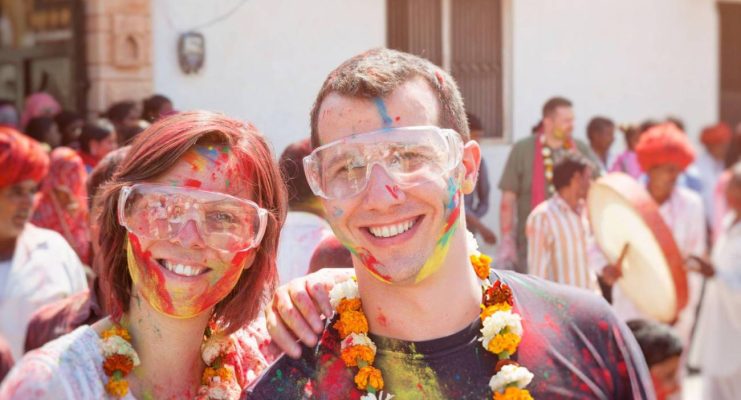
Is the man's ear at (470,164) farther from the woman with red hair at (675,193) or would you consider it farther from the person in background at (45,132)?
the person in background at (45,132)

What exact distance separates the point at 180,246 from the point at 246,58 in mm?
6179

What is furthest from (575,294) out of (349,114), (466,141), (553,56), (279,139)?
(553,56)

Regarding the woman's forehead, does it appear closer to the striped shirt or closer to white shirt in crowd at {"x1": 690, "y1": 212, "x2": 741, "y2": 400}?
the striped shirt

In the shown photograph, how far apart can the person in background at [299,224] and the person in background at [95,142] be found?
260cm

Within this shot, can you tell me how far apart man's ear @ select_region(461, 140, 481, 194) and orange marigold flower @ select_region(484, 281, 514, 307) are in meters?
0.24

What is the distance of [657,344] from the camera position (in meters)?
5.24

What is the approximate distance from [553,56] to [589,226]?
489cm

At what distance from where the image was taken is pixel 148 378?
9.96 feet

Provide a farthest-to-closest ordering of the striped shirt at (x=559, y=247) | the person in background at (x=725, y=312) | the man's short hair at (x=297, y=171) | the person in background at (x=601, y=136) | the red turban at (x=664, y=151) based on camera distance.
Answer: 1. the person in background at (x=601, y=136)
2. the red turban at (x=664, y=151)
3. the person in background at (x=725, y=312)
4. the striped shirt at (x=559, y=247)
5. the man's short hair at (x=297, y=171)

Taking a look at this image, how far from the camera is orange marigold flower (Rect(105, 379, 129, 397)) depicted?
114 inches

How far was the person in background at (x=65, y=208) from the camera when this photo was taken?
6273 millimetres

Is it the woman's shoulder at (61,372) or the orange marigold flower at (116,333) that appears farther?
the orange marigold flower at (116,333)

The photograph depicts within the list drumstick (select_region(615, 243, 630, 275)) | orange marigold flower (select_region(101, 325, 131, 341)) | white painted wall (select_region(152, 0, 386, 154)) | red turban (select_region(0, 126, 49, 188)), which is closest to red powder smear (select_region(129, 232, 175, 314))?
orange marigold flower (select_region(101, 325, 131, 341))

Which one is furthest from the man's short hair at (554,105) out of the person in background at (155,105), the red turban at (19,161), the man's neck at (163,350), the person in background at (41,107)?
the man's neck at (163,350)
